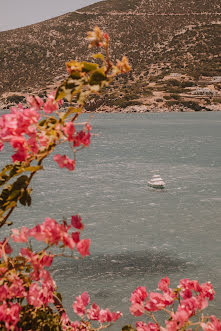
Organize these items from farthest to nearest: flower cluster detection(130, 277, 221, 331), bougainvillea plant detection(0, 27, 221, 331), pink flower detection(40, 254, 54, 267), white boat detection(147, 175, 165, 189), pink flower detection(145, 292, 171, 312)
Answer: white boat detection(147, 175, 165, 189) → pink flower detection(145, 292, 171, 312) → flower cluster detection(130, 277, 221, 331) → pink flower detection(40, 254, 54, 267) → bougainvillea plant detection(0, 27, 221, 331)

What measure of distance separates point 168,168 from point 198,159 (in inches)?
140

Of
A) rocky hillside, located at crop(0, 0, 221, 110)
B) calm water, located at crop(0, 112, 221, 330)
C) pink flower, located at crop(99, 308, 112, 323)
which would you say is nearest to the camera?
pink flower, located at crop(99, 308, 112, 323)

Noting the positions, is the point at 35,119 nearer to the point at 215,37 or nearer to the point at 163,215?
the point at 163,215

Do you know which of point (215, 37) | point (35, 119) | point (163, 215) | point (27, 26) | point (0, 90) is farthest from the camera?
point (27, 26)

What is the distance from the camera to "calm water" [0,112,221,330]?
7973 mm

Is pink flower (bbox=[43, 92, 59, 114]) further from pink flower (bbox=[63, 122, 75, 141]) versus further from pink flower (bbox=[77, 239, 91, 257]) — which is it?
pink flower (bbox=[77, 239, 91, 257])

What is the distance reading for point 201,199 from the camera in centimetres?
1406

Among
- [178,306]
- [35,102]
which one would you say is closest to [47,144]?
[35,102]

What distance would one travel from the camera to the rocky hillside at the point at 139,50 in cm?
8325

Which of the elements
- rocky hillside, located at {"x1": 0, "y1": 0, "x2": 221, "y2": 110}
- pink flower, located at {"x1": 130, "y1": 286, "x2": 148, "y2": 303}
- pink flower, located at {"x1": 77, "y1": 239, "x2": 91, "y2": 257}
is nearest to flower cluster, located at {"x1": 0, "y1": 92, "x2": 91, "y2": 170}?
pink flower, located at {"x1": 77, "y1": 239, "x2": 91, "y2": 257}

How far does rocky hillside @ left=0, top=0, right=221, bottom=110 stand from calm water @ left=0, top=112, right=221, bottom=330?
56.3m

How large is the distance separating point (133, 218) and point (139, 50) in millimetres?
106619

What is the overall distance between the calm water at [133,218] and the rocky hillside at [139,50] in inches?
2216

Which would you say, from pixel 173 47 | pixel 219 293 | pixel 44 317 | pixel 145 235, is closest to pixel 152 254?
pixel 145 235
